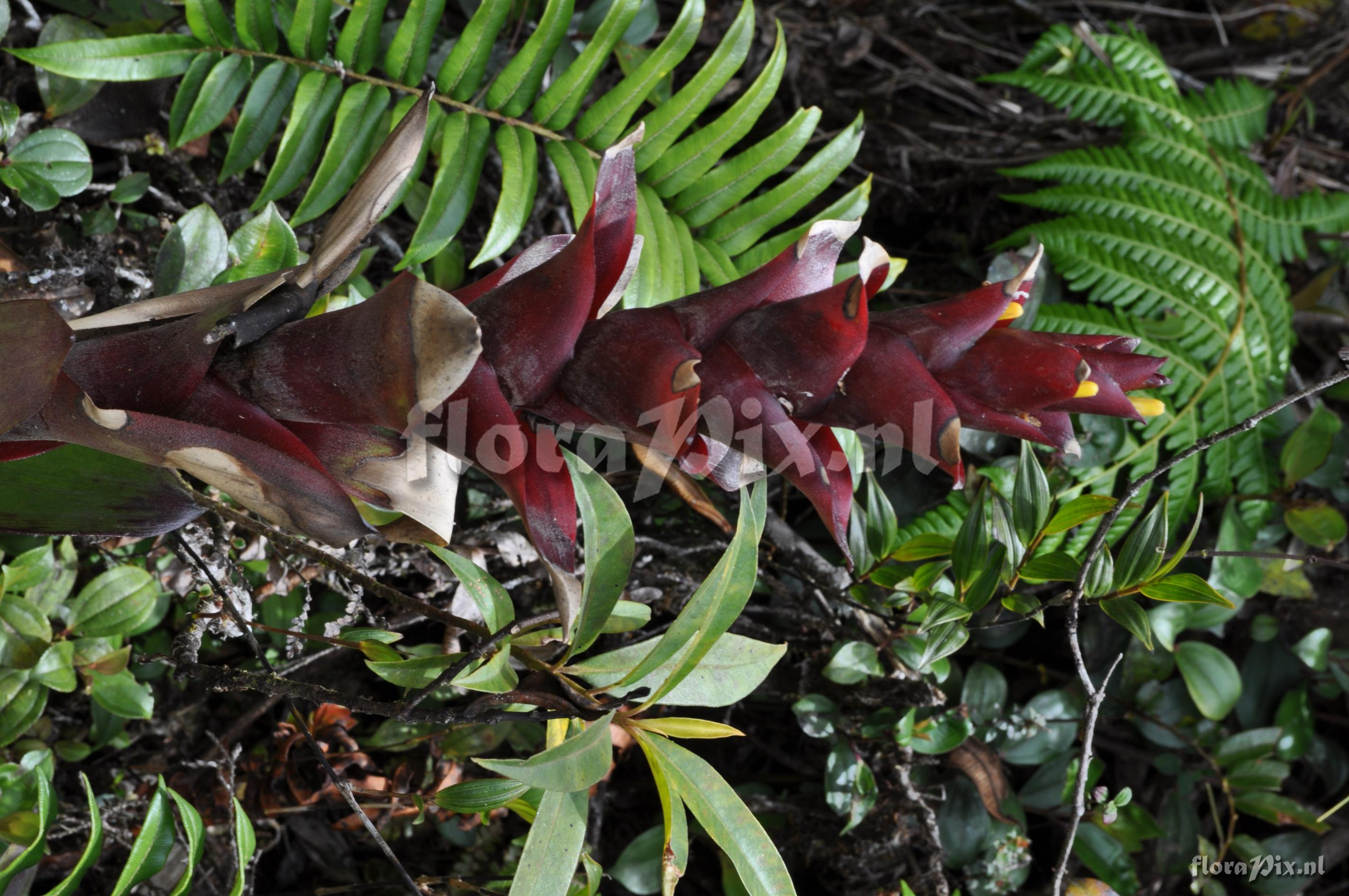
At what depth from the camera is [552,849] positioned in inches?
36.6

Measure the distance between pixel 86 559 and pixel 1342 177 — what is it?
3.05 m

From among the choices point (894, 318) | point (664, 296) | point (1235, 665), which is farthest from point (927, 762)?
point (894, 318)

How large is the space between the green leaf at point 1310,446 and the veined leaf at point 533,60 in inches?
63.2

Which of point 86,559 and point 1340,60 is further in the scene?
point 1340,60

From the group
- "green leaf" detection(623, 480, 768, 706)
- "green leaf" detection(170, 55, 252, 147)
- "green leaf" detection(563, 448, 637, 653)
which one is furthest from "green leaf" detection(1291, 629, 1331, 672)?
"green leaf" detection(170, 55, 252, 147)

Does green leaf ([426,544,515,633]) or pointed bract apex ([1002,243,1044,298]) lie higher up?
pointed bract apex ([1002,243,1044,298])

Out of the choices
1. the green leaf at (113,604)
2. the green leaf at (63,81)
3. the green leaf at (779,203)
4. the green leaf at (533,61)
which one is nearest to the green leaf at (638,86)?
the green leaf at (533,61)

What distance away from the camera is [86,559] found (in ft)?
4.82

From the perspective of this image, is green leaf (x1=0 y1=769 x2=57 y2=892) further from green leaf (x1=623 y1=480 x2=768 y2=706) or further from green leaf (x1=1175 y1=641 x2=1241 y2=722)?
green leaf (x1=1175 y1=641 x2=1241 y2=722)

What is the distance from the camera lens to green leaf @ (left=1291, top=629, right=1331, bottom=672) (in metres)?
1.83

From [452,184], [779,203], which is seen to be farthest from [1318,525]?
[452,184]

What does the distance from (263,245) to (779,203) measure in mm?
881

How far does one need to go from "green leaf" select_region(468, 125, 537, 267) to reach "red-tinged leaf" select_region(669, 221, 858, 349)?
2.23 ft

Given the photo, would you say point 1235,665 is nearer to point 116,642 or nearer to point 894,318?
point 894,318
